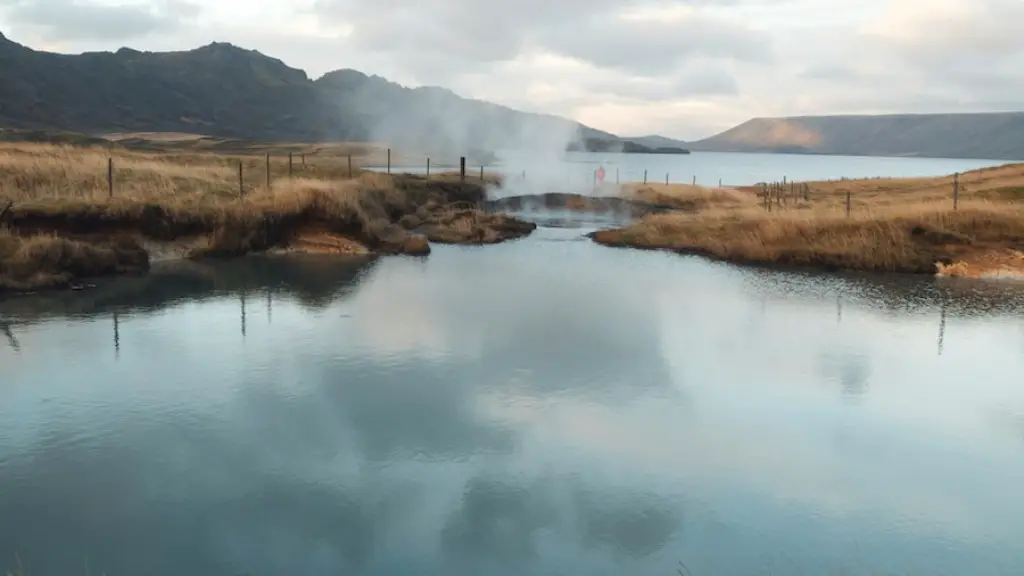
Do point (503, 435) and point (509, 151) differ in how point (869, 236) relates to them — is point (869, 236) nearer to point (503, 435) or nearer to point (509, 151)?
point (503, 435)

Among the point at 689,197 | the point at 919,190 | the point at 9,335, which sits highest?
the point at 919,190

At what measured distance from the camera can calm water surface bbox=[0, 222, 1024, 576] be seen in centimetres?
948

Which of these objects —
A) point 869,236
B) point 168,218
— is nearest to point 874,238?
point 869,236

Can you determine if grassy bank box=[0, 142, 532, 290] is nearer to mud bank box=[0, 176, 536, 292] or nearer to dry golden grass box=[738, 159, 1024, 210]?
mud bank box=[0, 176, 536, 292]

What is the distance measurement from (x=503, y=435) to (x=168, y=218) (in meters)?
19.8

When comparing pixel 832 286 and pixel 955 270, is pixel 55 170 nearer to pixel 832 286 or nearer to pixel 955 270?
pixel 832 286

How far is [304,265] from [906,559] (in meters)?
22.7

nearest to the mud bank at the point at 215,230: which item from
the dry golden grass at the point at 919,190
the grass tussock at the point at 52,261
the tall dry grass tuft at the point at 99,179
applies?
the grass tussock at the point at 52,261

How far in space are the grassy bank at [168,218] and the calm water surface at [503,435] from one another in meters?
2.15

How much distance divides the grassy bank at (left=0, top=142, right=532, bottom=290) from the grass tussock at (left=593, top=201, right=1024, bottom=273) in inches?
421

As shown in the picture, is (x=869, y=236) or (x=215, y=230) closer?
(x=215, y=230)

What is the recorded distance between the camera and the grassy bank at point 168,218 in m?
24.0

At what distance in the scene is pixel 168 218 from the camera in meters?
28.2

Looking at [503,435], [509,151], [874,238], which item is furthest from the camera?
[509,151]
